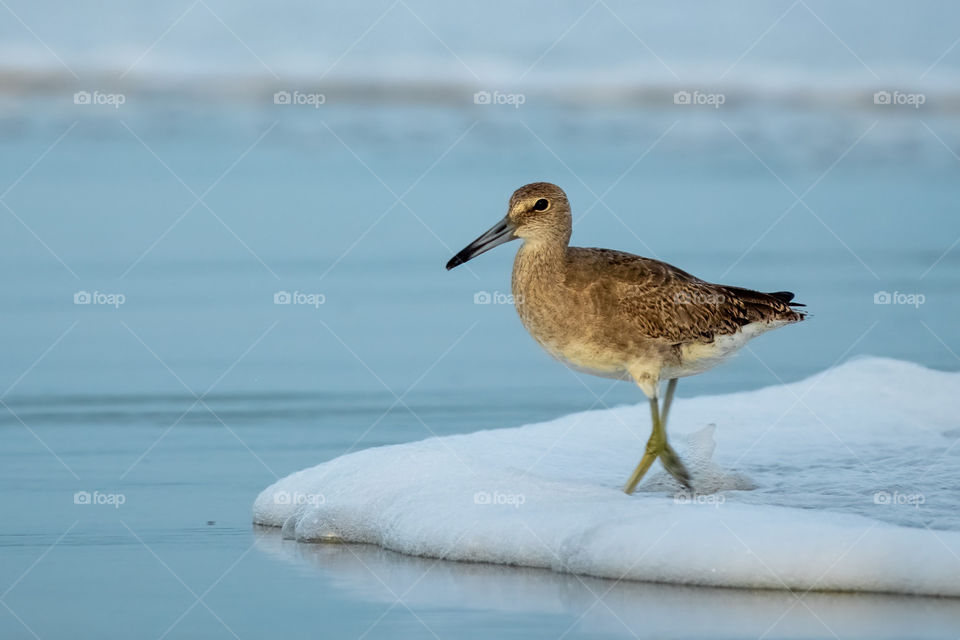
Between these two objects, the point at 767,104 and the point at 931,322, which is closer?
the point at 931,322

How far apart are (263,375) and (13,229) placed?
5115 mm

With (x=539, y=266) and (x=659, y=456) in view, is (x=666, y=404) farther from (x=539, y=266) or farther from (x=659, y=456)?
(x=539, y=266)

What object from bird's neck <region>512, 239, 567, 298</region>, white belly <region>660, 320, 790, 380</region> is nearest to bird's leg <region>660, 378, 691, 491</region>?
white belly <region>660, 320, 790, 380</region>

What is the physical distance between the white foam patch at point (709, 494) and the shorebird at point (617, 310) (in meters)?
0.43

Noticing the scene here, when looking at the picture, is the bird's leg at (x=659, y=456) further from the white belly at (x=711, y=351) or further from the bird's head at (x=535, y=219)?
the bird's head at (x=535, y=219)

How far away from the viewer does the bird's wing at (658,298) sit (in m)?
7.96

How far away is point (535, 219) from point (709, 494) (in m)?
1.56

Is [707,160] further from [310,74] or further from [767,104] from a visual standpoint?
[310,74]

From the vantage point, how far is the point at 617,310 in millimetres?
7945

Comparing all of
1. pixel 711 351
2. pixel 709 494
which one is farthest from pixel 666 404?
pixel 709 494

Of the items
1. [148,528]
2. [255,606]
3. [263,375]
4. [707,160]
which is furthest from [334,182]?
[255,606]

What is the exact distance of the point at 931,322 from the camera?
1188cm

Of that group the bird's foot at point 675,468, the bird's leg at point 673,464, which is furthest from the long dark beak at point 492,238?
the bird's foot at point 675,468

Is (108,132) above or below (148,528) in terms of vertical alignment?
above
